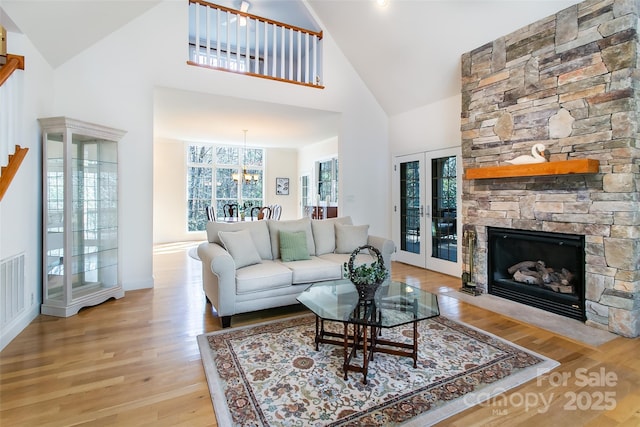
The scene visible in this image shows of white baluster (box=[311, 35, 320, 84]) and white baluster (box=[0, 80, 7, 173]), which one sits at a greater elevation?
white baluster (box=[311, 35, 320, 84])

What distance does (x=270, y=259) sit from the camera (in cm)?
380

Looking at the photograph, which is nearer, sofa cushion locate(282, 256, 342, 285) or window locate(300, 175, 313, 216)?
sofa cushion locate(282, 256, 342, 285)

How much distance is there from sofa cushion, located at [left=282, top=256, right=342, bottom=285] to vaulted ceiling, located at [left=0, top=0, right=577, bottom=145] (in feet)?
10.6

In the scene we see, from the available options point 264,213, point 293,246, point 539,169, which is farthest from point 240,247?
point 264,213

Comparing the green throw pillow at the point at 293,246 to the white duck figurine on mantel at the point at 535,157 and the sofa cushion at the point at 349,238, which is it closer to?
the sofa cushion at the point at 349,238

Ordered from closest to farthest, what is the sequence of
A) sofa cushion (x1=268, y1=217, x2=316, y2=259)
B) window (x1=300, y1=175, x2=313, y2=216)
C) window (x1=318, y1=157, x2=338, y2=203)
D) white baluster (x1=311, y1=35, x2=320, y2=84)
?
sofa cushion (x1=268, y1=217, x2=316, y2=259) < white baluster (x1=311, y1=35, x2=320, y2=84) < window (x1=318, y1=157, x2=338, y2=203) < window (x1=300, y1=175, x2=313, y2=216)

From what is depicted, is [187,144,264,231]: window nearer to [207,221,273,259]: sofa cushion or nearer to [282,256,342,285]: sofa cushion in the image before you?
[207,221,273,259]: sofa cushion

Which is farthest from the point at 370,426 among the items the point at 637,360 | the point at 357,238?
the point at 357,238

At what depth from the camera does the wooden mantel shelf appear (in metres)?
2.88

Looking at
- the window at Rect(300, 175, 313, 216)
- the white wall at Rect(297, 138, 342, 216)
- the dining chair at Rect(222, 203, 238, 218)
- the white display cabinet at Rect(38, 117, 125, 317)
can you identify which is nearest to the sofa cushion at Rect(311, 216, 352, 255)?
the white display cabinet at Rect(38, 117, 125, 317)

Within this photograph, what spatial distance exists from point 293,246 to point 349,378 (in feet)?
6.01

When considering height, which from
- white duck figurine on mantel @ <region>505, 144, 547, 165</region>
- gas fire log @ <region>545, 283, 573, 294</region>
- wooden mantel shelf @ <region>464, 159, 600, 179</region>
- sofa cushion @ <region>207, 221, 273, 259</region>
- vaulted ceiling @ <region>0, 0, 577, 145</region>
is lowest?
gas fire log @ <region>545, 283, 573, 294</region>

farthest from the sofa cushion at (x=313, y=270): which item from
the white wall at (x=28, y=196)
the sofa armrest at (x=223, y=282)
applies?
the white wall at (x=28, y=196)

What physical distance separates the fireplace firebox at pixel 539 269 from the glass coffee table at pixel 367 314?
170 cm
